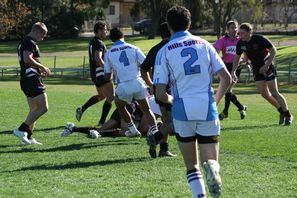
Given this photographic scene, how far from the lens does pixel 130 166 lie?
859 centimetres

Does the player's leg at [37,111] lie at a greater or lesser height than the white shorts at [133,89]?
lesser

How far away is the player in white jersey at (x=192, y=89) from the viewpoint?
19.3 ft

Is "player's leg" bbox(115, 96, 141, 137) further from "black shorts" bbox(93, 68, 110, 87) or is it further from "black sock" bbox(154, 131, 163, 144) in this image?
"black shorts" bbox(93, 68, 110, 87)

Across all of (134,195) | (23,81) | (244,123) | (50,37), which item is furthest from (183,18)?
(50,37)

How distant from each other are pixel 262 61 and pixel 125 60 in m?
3.97

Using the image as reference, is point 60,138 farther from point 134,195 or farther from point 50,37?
point 50,37

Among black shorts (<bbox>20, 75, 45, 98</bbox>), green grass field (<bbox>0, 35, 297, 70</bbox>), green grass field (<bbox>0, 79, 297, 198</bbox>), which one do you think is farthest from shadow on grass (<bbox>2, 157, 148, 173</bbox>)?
green grass field (<bbox>0, 35, 297, 70</bbox>)

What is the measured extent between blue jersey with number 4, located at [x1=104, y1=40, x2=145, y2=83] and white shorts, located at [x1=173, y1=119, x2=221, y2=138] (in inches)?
169

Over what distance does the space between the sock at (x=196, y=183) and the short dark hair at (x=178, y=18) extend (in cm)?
140

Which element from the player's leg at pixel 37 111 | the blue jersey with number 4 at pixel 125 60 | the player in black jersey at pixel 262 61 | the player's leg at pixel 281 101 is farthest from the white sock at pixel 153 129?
the player's leg at pixel 281 101

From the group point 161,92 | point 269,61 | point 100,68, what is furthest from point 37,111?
point 161,92

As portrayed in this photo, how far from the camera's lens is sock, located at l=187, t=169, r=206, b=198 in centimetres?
576

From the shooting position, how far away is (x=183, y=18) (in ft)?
19.7

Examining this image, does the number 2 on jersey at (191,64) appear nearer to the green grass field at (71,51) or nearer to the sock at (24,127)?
the sock at (24,127)
